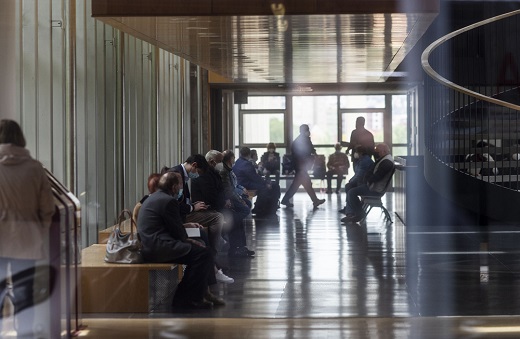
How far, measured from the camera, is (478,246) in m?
12.0

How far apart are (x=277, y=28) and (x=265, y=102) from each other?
49.1ft

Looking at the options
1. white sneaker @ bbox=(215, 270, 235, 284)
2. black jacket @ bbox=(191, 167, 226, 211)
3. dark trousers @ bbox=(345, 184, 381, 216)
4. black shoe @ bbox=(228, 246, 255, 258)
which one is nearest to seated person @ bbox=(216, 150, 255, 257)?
black shoe @ bbox=(228, 246, 255, 258)

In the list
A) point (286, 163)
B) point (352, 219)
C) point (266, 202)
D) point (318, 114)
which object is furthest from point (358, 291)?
point (318, 114)

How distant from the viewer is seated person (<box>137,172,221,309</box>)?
7.66 meters

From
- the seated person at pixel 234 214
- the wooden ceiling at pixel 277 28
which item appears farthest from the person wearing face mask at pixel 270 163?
the seated person at pixel 234 214

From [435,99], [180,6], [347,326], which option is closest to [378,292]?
[347,326]

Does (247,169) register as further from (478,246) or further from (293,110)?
(293,110)

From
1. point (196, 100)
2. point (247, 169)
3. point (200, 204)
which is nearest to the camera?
point (200, 204)

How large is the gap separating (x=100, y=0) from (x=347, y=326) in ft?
10.8

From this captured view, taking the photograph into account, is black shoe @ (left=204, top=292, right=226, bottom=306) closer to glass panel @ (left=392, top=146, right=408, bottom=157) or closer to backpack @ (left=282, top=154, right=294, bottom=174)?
backpack @ (left=282, top=154, right=294, bottom=174)

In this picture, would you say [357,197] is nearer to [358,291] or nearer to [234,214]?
[234,214]

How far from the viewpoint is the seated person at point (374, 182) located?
14219 millimetres

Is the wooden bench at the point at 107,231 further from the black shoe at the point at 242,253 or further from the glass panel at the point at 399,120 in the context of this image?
the glass panel at the point at 399,120

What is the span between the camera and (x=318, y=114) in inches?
971
